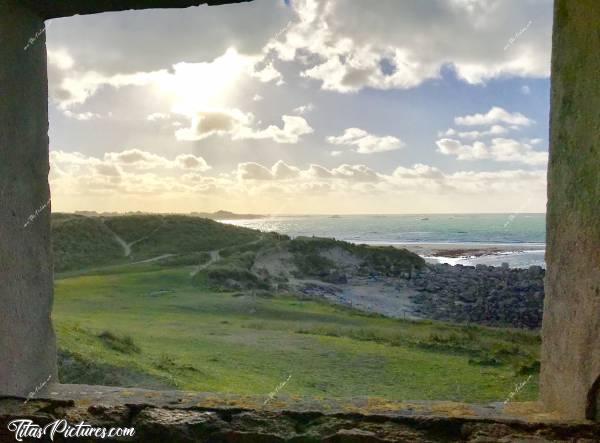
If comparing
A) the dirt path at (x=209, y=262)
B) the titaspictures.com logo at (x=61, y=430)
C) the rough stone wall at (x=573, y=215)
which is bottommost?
the dirt path at (x=209, y=262)

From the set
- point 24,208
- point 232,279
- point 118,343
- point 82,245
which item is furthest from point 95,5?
point 82,245

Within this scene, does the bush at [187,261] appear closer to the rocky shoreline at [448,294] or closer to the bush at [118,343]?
the rocky shoreline at [448,294]

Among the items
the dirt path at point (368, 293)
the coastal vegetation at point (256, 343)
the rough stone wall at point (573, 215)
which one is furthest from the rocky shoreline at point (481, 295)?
the rough stone wall at point (573, 215)

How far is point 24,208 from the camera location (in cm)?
240

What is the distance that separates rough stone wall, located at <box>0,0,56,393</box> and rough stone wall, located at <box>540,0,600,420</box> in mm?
2236

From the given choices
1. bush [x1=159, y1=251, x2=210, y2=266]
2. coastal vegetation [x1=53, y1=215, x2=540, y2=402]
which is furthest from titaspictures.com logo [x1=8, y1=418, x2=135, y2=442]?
bush [x1=159, y1=251, x2=210, y2=266]

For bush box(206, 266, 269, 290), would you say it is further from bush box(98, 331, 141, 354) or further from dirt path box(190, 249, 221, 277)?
bush box(98, 331, 141, 354)

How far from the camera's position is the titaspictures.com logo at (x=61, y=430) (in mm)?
2102

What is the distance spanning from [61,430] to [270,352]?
6.72 m

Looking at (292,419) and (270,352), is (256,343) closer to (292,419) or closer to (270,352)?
(270,352)

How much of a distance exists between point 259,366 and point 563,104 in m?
6.38

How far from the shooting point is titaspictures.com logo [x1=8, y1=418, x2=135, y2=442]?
2.10 metres

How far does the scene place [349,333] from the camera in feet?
39.7

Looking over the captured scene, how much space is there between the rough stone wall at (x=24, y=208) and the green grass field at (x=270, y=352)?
3211 mm
